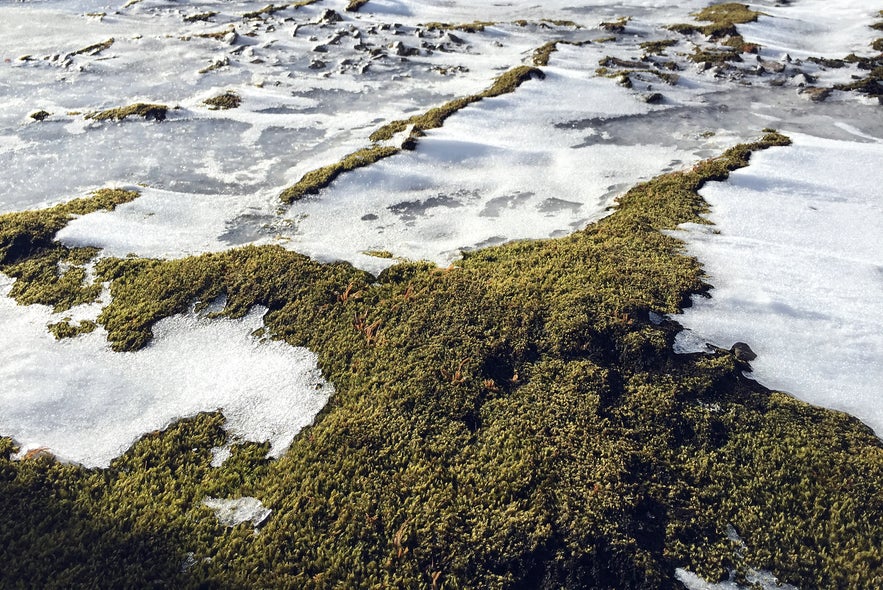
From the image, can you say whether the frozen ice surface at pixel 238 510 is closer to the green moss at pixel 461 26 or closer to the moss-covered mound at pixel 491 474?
the moss-covered mound at pixel 491 474

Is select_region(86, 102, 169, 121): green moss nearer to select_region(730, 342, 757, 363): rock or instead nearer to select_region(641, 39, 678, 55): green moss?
select_region(730, 342, 757, 363): rock

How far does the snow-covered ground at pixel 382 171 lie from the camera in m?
11.6

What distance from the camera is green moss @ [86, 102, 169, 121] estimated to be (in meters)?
26.4

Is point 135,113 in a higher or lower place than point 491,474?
higher

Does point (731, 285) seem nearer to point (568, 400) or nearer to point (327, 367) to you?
point (568, 400)

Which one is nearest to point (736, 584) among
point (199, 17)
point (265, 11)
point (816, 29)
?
point (816, 29)

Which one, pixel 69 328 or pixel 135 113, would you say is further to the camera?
pixel 135 113

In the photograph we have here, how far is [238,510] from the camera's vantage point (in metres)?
9.09

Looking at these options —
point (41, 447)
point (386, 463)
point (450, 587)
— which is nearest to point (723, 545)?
point (450, 587)

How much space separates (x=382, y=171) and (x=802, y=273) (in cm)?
1406

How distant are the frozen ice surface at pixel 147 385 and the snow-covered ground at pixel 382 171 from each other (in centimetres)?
5

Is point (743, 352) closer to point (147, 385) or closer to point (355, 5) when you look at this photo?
point (147, 385)

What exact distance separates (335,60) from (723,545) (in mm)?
34070

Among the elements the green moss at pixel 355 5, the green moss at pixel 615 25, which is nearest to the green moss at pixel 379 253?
the green moss at pixel 615 25
